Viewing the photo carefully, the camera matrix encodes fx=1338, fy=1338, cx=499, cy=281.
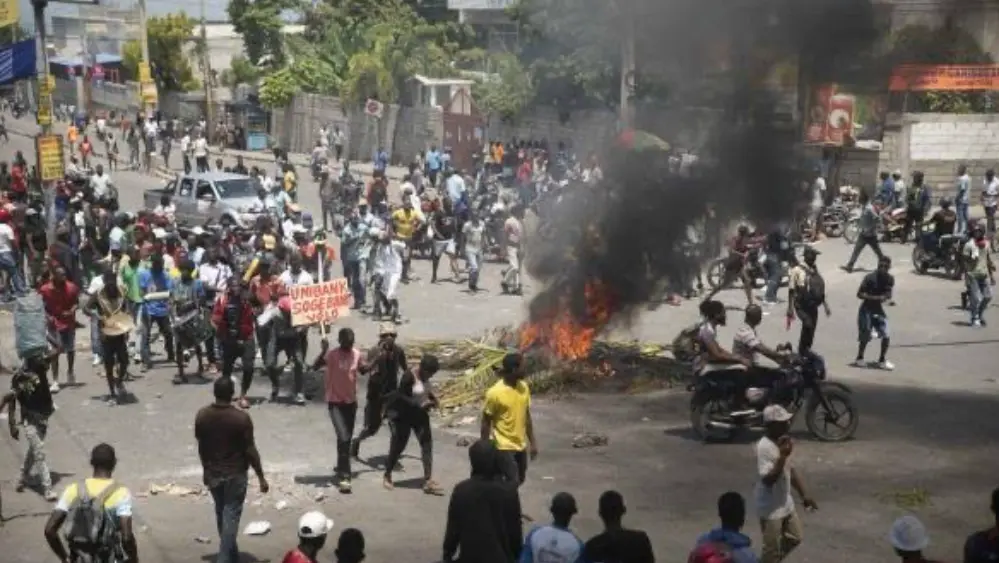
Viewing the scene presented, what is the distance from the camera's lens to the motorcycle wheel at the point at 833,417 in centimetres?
1211

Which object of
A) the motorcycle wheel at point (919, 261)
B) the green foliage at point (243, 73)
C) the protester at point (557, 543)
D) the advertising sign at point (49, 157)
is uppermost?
the green foliage at point (243, 73)

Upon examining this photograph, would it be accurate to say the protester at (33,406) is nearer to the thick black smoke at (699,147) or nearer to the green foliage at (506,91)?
the thick black smoke at (699,147)

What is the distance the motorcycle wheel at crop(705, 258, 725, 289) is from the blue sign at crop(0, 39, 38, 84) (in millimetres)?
12254

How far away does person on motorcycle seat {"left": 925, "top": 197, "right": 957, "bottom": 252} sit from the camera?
2133 centimetres

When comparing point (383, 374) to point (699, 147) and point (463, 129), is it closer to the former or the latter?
point (699, 147)

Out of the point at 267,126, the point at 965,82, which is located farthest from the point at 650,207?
the point at 267,126

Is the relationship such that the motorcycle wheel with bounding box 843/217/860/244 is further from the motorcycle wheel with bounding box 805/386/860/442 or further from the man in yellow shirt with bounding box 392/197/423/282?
the motorcycle wheel with bounding box 805/386/860/442

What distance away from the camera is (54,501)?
10508 millimetres

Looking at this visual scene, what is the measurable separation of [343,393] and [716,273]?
10773 mm

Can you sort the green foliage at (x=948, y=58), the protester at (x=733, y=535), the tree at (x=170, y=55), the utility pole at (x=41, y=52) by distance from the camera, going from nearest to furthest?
1. the protester at (x=733, y=535)
2. the green foliage at (x=948, y=58)
3. the utility pole at (x=41, y=52)
4. the tree at (x=170, y=55)

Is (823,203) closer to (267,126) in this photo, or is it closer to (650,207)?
(650,207)

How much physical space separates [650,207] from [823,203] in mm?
10695

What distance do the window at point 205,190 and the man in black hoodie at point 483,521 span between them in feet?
67.7

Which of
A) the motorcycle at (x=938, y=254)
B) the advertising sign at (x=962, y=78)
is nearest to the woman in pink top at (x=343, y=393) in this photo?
the motorcycle at (x=938, y=254)
